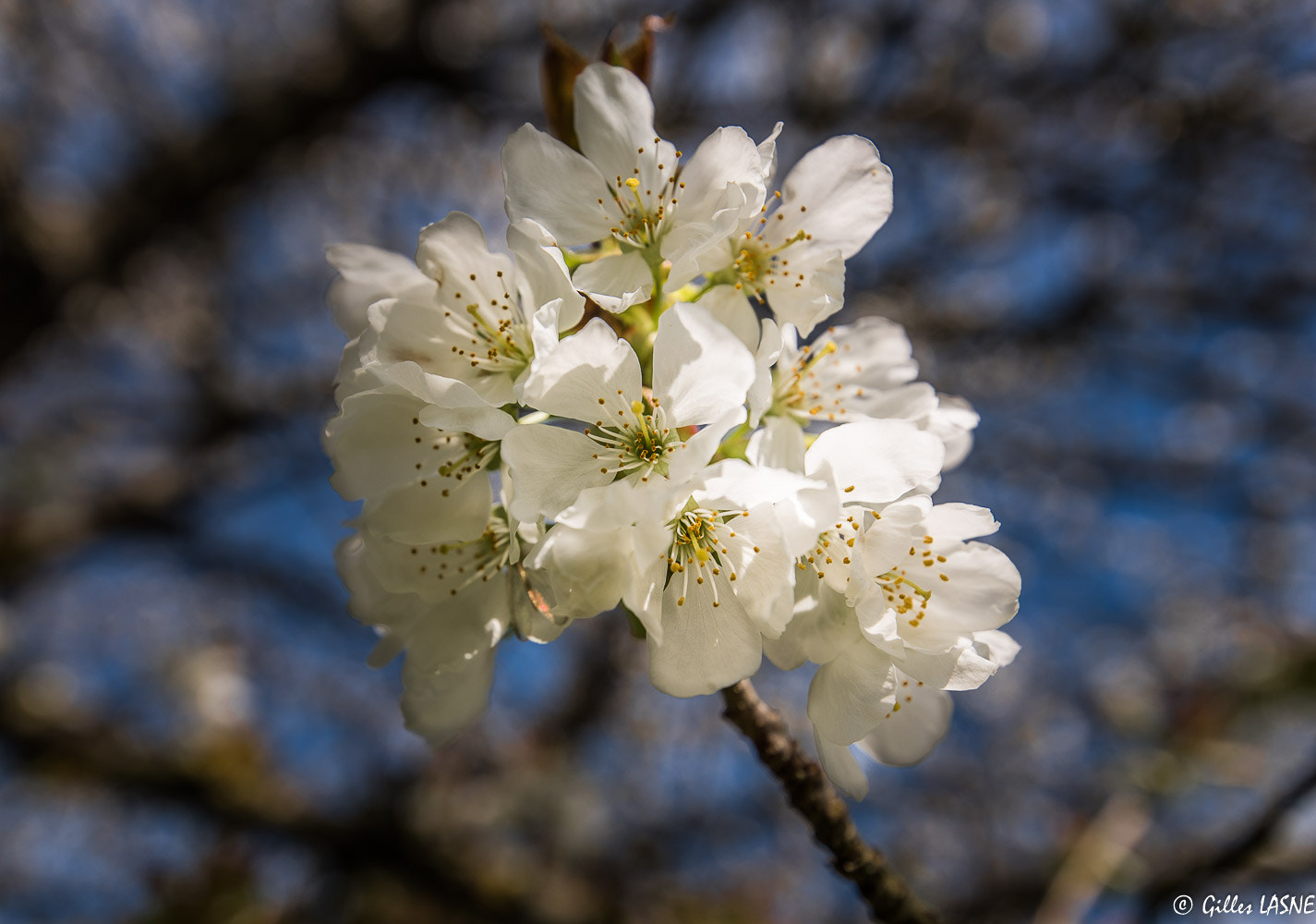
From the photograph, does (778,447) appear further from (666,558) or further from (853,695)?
(853,695)

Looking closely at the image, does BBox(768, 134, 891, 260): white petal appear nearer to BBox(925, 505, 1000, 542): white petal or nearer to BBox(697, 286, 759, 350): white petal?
BBox(697, 286, 759, 350): white petal

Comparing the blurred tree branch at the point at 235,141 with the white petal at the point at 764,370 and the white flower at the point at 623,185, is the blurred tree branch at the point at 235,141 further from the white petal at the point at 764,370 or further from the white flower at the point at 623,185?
the white petal at the point at 764,370

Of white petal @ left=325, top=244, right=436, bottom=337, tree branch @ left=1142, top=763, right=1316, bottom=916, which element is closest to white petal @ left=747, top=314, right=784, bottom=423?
white petal @ left=325, top=244, right=436, bottom=337

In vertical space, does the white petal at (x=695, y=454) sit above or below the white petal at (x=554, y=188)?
below

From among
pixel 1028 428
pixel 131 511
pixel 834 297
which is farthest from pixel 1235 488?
pixel 131 511

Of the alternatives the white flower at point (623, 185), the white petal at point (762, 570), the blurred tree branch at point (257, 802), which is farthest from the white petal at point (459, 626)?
the blurred tree branch at point (257, 802)

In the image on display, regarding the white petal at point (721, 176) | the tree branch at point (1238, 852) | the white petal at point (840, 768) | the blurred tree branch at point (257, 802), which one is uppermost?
the white petal at point (721, 176)

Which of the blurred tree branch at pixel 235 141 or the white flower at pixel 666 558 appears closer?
the white flower at pixel 666 558
